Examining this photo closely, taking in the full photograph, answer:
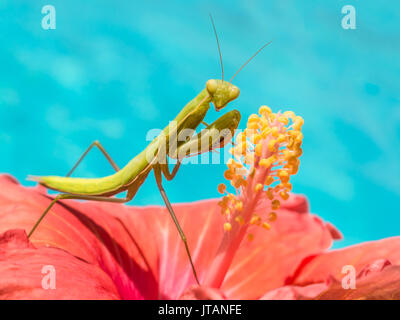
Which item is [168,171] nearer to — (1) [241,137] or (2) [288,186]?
(1) [241,137]

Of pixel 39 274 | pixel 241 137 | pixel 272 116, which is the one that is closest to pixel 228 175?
pixel 241 137

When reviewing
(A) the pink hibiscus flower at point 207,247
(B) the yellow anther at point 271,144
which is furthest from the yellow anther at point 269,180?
(B) the yellow anther at point 271,144

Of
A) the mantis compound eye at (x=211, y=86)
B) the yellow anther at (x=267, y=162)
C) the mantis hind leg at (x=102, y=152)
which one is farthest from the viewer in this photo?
the mantis hind leg at (x=102, y=152)

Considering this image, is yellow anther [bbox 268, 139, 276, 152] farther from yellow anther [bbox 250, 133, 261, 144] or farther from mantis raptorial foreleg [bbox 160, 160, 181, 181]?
mantis raptorial foreleg [bbox 160, 160, 181, 181]

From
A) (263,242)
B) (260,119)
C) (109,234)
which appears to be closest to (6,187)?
(109,234)

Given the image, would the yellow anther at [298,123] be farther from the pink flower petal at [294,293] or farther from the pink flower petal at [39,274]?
the pink flower petal at [39,274]

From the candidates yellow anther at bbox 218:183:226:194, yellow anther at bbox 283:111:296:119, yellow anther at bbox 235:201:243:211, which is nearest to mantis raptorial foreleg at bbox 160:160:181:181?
yellow anther at bbox 218:183:226:194
